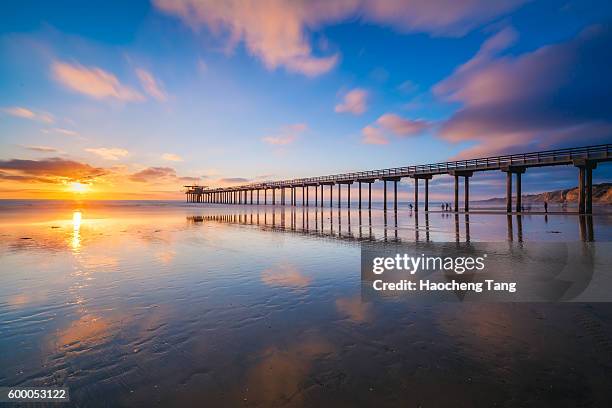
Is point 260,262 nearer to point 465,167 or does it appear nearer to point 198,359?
point 198,359

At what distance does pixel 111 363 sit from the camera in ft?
11.5

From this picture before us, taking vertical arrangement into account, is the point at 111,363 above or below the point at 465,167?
below

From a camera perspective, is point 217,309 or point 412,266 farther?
point 412,266

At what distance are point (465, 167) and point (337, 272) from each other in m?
29.2

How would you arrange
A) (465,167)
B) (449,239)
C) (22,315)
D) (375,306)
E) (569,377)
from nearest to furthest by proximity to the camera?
(569,377) → (22,315) → (375,306) → (449,239) → (465,167)

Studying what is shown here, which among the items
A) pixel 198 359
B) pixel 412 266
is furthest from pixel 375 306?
pixel 412 266

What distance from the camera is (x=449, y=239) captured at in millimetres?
13961

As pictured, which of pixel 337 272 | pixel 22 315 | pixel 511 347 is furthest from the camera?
pixel 337 272

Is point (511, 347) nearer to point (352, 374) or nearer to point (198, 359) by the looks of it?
point (352, 374)

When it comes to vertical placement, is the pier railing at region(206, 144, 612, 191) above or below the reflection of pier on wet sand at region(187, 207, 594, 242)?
above

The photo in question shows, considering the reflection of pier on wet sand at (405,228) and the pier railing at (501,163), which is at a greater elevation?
the pier railing at (501,163)

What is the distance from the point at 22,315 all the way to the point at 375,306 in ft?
21.3

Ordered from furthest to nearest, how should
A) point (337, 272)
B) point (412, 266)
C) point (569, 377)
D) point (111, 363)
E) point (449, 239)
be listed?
point (449, 239)
point (412, 266)
point (337, 272)
point (111, 363)
point (569, 377)

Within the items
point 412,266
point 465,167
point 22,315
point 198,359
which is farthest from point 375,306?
point 465,167
